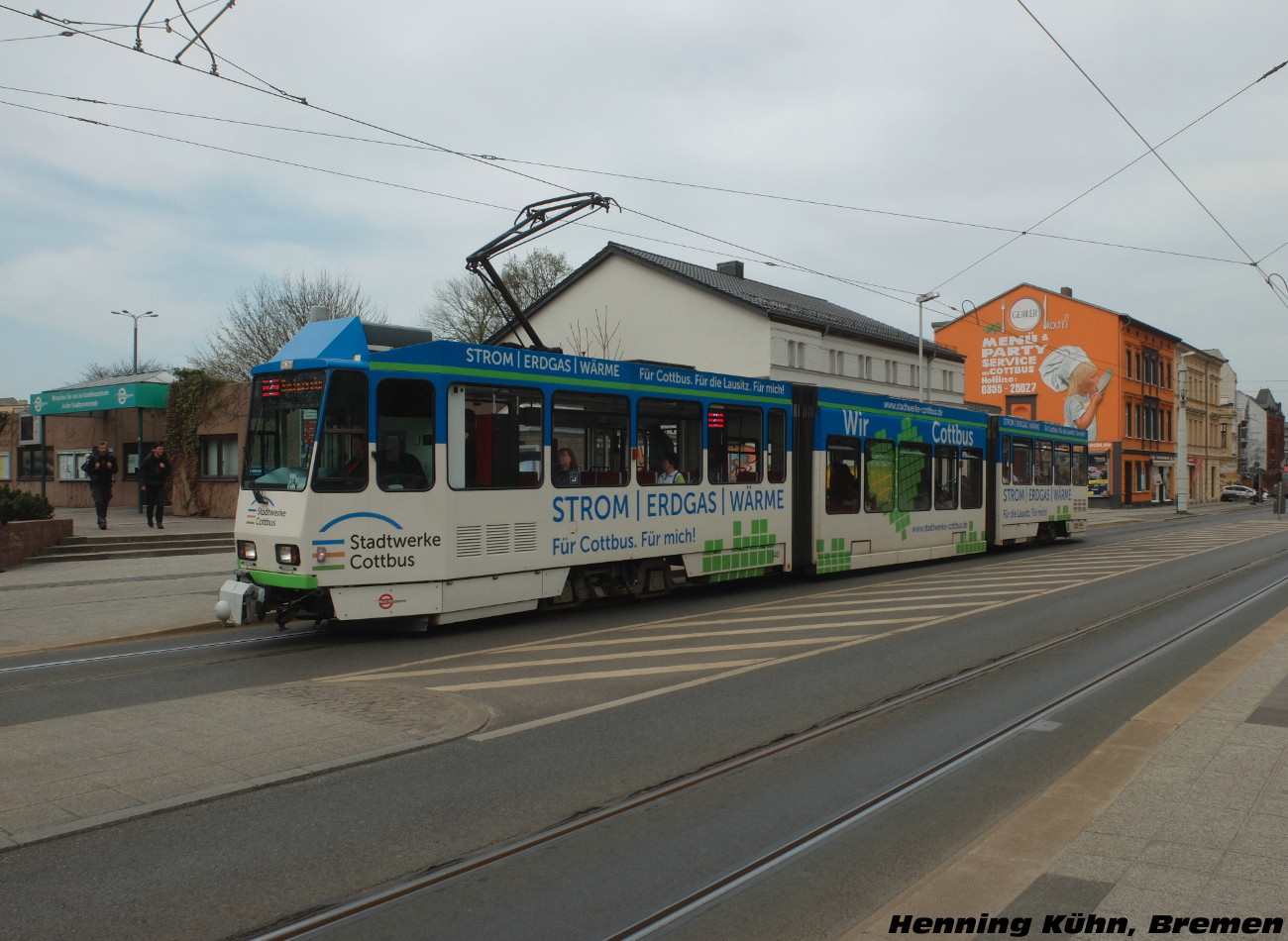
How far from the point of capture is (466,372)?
10.6m

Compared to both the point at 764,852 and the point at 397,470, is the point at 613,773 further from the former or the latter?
the point at 397,470

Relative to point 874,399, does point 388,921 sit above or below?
below

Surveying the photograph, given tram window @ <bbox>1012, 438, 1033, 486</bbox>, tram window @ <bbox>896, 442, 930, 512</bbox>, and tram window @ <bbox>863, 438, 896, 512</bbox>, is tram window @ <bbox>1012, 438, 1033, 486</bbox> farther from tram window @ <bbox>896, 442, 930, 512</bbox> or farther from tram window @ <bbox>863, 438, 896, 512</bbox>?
tram window @ <bbox>863, 438, 896, 512</bbox>

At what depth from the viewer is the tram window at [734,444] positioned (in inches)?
541

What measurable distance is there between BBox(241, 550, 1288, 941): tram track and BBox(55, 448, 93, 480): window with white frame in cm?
2804

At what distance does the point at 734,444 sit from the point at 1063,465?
13890 millimetres

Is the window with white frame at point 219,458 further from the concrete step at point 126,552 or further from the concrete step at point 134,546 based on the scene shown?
the concrete step at point 126,552

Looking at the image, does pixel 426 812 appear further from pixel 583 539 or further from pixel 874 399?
pixel 874 399

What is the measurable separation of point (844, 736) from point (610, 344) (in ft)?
120

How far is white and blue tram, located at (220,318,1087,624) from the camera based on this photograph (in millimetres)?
9805

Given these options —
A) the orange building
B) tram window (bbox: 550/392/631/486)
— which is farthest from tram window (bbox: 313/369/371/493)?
the orange building

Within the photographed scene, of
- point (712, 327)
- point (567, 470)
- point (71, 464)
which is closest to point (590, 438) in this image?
point (567, 470)

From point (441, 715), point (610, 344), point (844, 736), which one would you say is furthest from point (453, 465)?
point (610, 344)

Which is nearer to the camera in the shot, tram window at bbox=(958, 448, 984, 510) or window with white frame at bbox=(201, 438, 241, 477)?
tram window at bbox=(958, 448, 984, 510)
